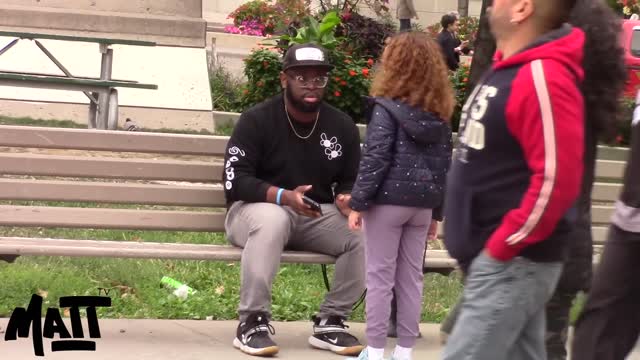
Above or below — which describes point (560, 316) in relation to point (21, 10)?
below

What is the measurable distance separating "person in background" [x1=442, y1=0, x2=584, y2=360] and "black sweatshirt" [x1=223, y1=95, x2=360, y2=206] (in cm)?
232

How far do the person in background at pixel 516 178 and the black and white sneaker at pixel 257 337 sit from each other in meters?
2.15

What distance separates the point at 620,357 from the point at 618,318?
158mm

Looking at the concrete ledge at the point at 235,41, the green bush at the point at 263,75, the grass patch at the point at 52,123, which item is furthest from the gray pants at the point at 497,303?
the concrete ledge at the point at 235,41

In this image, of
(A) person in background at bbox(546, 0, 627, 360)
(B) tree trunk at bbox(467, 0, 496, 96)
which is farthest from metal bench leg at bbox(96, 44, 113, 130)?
(A) person in background at bbox(546, 0, 627, 360)

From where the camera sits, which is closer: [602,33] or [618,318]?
[602,33]

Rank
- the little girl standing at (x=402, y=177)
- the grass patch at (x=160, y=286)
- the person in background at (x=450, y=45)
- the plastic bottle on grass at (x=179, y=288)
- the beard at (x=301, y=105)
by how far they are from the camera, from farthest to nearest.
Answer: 1. the person in background at (x=450, y=45)
2. the plastic bottle on grass at (x=179, y=288)
3. the grass patch at (x=160, y=286)
4. the beard at (x=301, y=105)
5. the little girl standing at (x=402, y=177)

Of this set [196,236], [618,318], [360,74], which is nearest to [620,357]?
[618,318]

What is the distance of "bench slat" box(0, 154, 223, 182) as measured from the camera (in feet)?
20.5

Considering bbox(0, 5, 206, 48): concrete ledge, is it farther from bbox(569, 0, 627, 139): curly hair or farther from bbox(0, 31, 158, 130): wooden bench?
bbox(569, 0, 627, 139): curly hair

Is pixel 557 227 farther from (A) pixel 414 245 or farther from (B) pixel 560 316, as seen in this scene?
(A) pixel 414 245

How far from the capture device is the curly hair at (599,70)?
14.0 feet

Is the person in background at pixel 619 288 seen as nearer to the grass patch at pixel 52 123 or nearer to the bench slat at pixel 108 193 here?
the bench slat at pixel 108 193

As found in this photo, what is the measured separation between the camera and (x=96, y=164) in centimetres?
627
